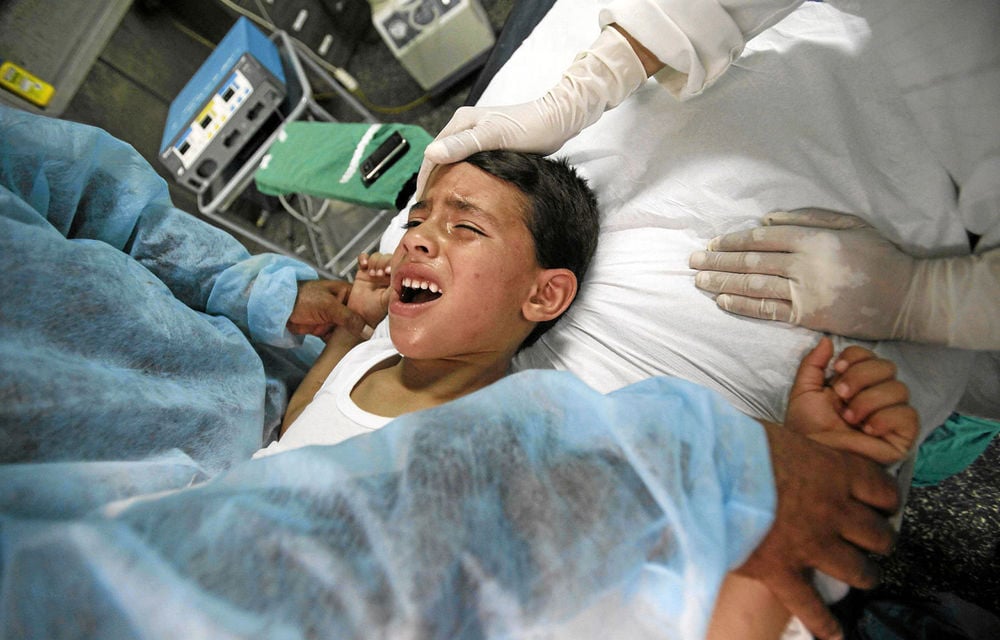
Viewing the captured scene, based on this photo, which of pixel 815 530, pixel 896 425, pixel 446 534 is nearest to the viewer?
pixel 446 534

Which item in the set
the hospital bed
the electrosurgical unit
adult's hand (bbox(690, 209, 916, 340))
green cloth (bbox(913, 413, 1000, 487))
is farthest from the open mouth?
the electrosurgical unit

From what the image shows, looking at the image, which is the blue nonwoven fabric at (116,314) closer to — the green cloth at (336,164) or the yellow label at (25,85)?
the green cloth at (336,164)

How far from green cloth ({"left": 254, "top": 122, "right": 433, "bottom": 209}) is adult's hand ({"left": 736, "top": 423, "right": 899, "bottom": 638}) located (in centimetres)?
151

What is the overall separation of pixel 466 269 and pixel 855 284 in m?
0.79

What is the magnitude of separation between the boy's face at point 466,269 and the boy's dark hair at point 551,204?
26mm

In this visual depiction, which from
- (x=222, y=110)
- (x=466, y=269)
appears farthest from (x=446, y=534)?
(x=222, y=110)

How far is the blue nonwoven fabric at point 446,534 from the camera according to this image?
15.9 inches

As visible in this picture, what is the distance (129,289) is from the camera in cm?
98

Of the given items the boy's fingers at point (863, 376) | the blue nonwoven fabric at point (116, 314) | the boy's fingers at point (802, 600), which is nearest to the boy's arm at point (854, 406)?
the boy's fingers at point (863, 376)

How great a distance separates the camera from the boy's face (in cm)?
108

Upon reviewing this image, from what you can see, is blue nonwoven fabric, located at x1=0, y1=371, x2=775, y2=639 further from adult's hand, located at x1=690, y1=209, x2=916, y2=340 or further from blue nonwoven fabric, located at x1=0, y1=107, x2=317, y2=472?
adult's hand, located at x1=690, y1=209, x2=916, y2=340

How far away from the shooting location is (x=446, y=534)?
1.56ft

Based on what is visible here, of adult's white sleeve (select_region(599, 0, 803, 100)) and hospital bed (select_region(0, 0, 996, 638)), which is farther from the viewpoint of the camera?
adult's white sleeve (select_region(599, 0, 803, 100))

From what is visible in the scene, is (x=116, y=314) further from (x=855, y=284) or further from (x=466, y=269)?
(x=855, y=284)
